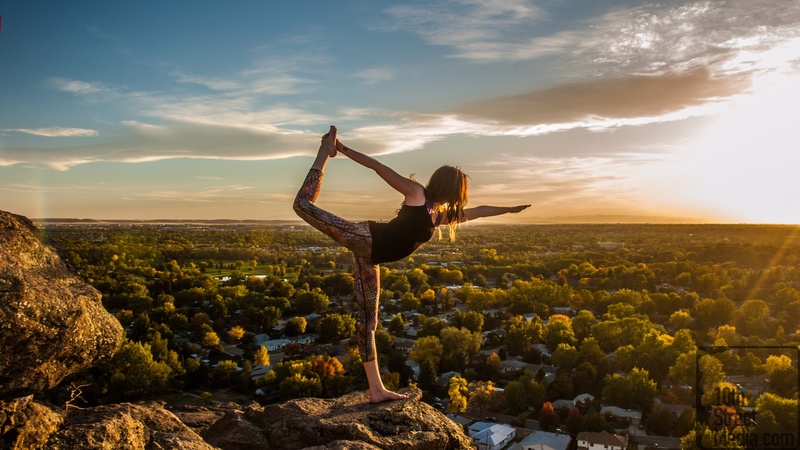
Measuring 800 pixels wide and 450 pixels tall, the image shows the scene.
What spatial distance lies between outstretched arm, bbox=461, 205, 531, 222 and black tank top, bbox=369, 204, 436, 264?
0.34 metres

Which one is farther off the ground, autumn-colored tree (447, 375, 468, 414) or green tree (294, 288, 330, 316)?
green tree (294, 288, 330, 316)

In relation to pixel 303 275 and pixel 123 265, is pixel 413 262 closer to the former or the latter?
pixel 303 275

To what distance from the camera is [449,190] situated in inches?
188

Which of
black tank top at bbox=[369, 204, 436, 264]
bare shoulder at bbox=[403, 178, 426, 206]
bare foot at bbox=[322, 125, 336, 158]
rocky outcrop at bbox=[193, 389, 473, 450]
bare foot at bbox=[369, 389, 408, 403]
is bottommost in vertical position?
rocky outcrop at bbox=[193, 389, 473, 450]

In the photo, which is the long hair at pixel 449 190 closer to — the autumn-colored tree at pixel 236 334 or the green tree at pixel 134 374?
the green tree at pixel 134 374

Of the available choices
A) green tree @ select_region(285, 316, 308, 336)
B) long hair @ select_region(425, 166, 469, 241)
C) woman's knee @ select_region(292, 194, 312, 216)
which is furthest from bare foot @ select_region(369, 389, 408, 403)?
green tree @ select_region(285, 316, 308, 336)

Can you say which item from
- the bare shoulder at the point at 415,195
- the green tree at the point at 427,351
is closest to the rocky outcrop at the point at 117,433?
the bare shoulder at the point at 415,195

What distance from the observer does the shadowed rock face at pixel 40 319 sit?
3.16m

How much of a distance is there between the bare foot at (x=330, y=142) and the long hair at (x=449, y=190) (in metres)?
0.85

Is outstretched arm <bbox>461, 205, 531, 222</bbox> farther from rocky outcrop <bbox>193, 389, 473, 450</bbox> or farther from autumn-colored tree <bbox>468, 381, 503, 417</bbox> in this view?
autumn-colored tree <bbox>468, 381, 503, 417</bbox>

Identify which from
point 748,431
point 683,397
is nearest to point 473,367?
point 683,397

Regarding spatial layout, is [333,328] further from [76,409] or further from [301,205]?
[76,409]

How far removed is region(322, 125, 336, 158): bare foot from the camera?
16.2 ft

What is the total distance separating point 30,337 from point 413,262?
347 feet
